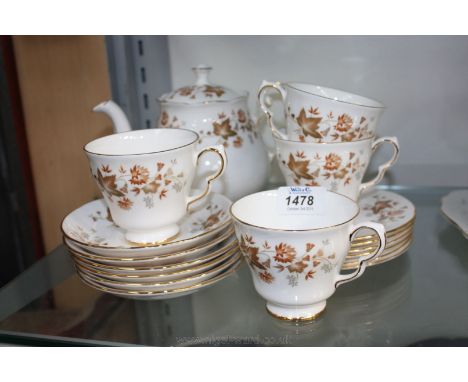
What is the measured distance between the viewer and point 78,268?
71 centimetres

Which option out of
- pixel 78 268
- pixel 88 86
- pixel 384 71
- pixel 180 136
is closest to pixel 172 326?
pixel 78 268

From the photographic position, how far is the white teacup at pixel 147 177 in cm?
66

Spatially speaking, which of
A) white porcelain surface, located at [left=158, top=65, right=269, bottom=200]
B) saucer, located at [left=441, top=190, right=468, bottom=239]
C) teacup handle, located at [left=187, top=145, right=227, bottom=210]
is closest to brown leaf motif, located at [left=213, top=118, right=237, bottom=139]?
white porcelain surface, located at [left=158, top=65, right=269, bottom=200]

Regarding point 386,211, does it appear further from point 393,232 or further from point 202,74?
point 202,74

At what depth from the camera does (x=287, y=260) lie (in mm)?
578

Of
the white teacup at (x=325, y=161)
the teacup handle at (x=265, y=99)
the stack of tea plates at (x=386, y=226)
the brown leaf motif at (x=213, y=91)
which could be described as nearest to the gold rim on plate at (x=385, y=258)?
the stack of tea plates at (x=386, y=226)

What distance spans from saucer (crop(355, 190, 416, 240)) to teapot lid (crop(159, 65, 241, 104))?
0.26 meters

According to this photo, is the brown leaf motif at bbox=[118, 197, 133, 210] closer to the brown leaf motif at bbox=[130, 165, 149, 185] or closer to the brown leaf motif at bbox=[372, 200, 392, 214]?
the brown leaf motif at bbox=[130, 165, 149, 185]

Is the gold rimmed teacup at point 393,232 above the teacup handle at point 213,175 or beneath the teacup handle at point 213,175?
beneath

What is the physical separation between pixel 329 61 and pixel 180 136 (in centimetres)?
33

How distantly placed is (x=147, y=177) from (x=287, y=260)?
0.21 m

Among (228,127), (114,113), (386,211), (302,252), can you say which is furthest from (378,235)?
(114,113)

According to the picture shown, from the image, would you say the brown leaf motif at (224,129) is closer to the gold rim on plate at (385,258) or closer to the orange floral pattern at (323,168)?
the orange floral pattern at (323,168)

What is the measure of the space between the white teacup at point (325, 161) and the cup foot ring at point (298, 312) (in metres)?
0.19
